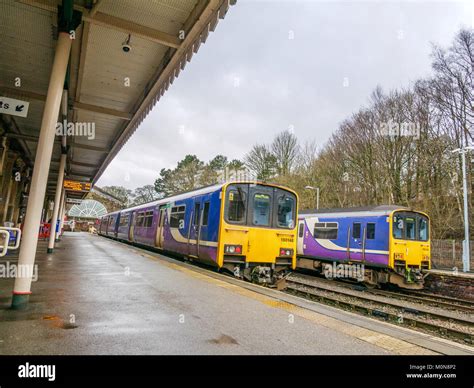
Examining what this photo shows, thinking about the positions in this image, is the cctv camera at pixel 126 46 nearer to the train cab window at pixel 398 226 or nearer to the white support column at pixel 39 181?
the white support column at pixel 39 181

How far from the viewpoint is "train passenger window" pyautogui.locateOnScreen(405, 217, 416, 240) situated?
12.7 meters

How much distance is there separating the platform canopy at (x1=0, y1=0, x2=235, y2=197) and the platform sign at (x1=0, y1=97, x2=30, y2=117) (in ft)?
3.53

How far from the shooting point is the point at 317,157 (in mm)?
30344

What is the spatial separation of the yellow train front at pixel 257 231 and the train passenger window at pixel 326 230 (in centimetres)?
548

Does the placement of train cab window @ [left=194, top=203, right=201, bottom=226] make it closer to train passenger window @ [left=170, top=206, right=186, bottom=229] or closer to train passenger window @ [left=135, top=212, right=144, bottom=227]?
train passenger window @ [left=170, top=206, right=186, bottom=229]

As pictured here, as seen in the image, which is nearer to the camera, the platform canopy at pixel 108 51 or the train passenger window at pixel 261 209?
the platform canopy at pixel 108 51

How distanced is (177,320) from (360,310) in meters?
6.59

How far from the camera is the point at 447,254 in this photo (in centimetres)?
1939

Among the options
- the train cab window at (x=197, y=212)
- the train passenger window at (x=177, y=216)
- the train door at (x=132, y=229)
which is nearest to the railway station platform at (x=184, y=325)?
the train cab window at (x=197, y=212)

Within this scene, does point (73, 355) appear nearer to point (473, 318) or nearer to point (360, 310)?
point (360, 310)

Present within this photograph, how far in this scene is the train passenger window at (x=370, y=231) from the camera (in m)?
13.0

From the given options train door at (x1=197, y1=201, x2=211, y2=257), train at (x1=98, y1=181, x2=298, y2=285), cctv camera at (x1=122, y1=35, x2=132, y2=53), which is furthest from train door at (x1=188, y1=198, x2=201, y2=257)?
cctv camera at (x1=122, y1=35, x2=132, y2=53)

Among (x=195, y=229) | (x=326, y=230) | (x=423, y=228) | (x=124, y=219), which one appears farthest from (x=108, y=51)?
(x=124, y=219)

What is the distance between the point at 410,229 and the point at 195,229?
8646mm
